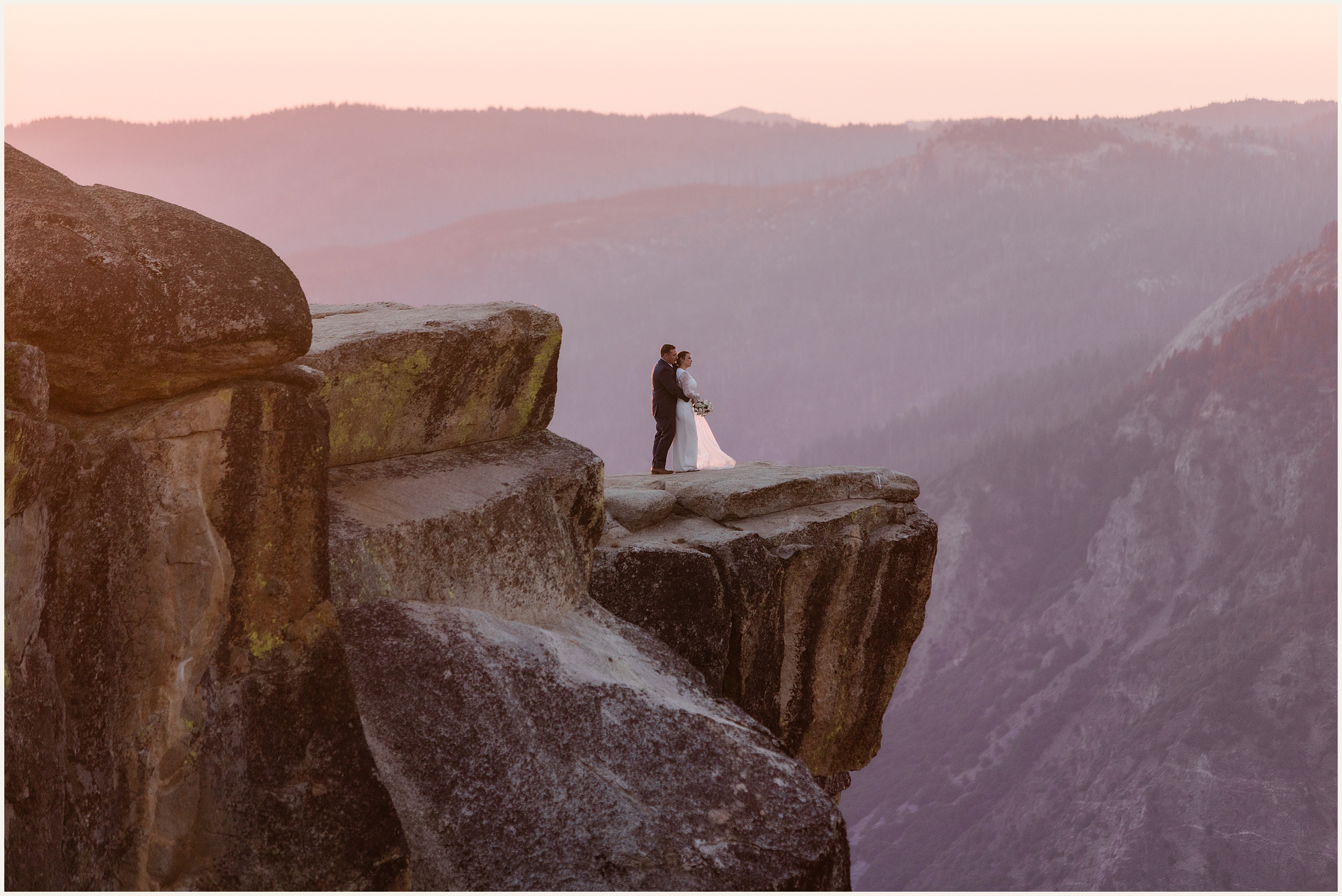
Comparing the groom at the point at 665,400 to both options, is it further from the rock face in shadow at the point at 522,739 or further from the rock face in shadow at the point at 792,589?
the rock face in shadow at the point at 522,739

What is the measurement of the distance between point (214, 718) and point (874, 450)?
17286cm

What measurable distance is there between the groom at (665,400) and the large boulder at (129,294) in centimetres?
1121

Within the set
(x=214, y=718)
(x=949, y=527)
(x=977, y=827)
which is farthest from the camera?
(x=949, y=527)

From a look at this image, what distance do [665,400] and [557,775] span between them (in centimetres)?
1092

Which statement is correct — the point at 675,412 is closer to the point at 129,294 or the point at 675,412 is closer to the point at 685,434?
the point at 685,434

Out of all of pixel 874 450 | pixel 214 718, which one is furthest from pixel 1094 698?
pixel 214 718

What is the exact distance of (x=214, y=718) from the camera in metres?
8.08

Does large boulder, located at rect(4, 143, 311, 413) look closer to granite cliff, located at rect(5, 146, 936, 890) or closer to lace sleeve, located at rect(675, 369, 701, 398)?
granite cliff, located at rect(5, 146, 936, 890)

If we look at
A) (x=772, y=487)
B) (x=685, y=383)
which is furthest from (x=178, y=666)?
(x=685, y=383)

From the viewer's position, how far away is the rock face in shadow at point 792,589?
536 inches

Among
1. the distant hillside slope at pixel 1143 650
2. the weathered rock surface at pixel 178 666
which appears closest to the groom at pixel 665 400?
the weathered rock surface at pixel 178 666

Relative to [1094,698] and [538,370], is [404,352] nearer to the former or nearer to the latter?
[538,370]

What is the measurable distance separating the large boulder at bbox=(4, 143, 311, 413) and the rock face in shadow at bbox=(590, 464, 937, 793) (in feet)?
18.3

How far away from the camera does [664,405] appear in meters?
19.8
